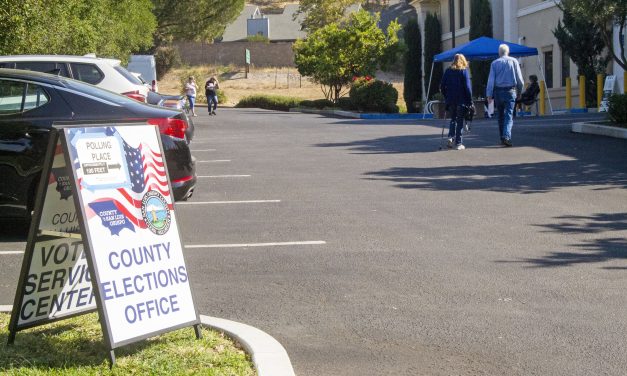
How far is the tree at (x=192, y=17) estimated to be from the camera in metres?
60.5

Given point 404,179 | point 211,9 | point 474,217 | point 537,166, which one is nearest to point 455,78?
point 537,166

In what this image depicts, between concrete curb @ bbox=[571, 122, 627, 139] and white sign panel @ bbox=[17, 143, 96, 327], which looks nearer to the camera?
white sign panel @ bbox=[17, 143, 96, 327]

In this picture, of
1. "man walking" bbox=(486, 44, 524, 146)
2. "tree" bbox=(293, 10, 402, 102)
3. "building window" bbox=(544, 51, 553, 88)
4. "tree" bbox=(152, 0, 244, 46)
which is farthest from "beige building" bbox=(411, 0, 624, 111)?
"tree" bbox=(152, 0, 244, 46)

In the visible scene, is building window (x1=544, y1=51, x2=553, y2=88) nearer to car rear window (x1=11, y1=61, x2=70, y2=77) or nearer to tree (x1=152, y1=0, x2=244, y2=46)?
car rear window (x1=11, y1=61, x2=70, y2=77)

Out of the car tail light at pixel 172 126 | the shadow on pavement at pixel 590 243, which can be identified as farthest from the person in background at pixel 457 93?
the car tail light at pixel 172 126

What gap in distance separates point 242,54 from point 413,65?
39.2 metres

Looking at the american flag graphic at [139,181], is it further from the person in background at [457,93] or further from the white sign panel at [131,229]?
the person in background at [457,93]

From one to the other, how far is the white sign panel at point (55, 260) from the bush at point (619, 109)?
16.1m

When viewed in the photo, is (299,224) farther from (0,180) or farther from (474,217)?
(0,180)

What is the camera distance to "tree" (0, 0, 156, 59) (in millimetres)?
19219

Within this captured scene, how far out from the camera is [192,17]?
61719 mm

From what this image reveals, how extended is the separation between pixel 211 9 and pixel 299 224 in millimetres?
53757

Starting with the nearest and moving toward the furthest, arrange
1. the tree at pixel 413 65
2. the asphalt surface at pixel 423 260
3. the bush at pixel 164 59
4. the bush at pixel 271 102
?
the asphalt surface at pixel 423 260 < the tree at pixel 413 65 < the bush at pixel 271 102 < the bush at pixel 164 59

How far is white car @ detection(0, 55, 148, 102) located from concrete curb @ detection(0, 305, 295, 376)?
9114 millimetres
